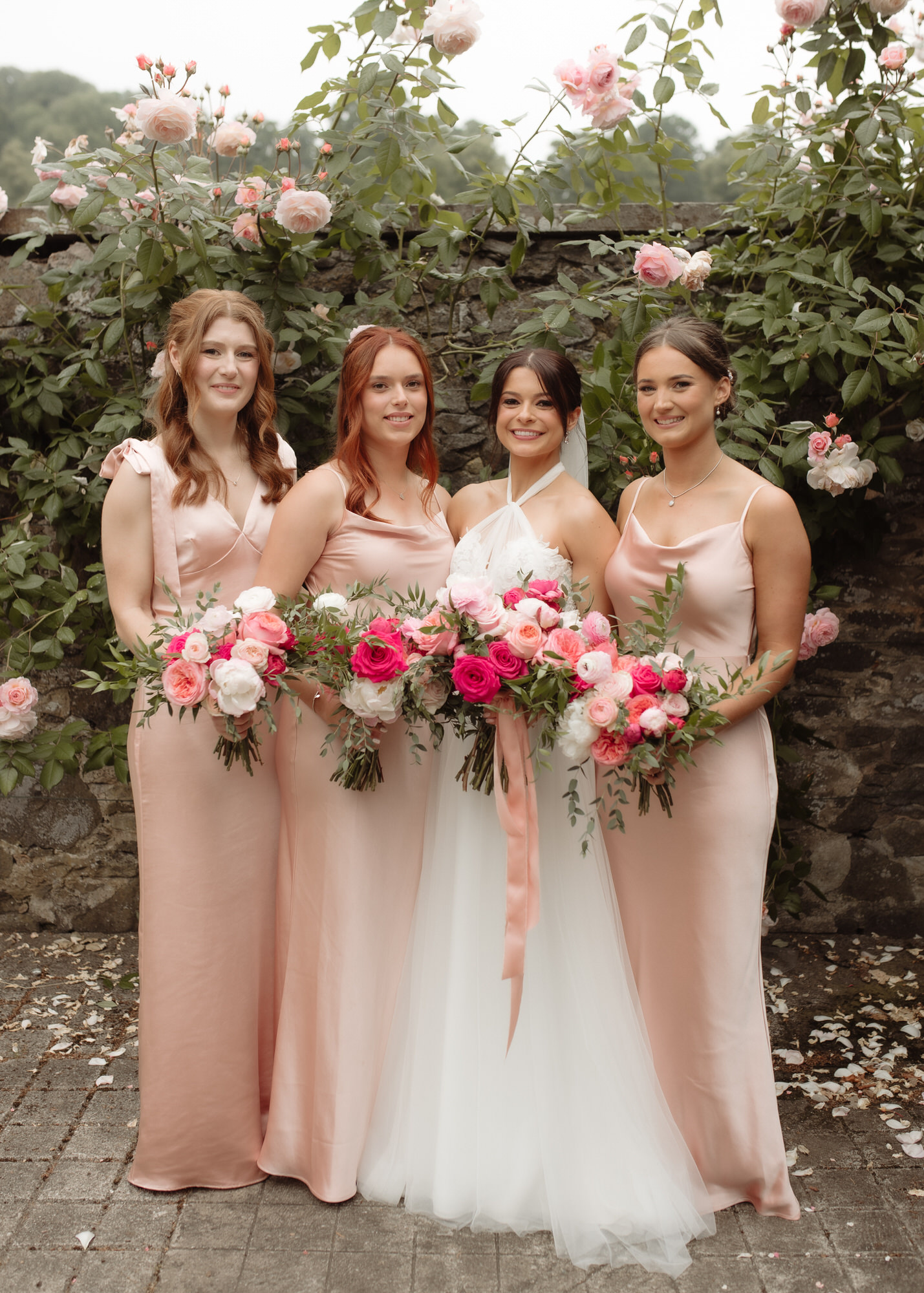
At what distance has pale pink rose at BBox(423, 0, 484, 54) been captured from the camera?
3133mm

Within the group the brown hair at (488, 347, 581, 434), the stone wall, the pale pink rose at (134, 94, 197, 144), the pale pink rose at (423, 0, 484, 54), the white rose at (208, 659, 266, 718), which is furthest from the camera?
the stone wall

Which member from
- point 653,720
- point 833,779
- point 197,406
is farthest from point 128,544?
point 833,779

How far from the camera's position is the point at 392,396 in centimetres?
274

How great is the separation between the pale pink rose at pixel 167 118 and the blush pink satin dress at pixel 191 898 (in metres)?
0.96

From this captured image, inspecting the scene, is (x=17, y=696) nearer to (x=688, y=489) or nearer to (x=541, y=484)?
(x=541, y=484)

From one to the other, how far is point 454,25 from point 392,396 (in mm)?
1297

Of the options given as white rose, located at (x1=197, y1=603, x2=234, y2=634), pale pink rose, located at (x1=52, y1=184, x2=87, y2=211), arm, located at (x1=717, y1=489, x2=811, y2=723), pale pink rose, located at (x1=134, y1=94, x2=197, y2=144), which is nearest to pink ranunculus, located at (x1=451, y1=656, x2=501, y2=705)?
white rose, located at (x1=197, y1=603, x2=234, y2=634)

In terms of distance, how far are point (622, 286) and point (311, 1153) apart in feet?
10.4

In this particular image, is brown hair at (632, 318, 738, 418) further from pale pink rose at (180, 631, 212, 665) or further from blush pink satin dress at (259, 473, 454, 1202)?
pale pink rose at (180, 631, 212, 665)

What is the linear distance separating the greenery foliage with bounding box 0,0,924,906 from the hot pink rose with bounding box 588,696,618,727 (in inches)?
53.1

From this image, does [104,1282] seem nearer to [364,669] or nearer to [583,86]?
[364,669]

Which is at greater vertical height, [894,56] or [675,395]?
[894,56]

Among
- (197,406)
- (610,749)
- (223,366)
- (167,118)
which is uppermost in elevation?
(167,118)

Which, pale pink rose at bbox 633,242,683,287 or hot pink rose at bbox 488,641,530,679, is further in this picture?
pale pink rose at bbox 633,242,683,287
